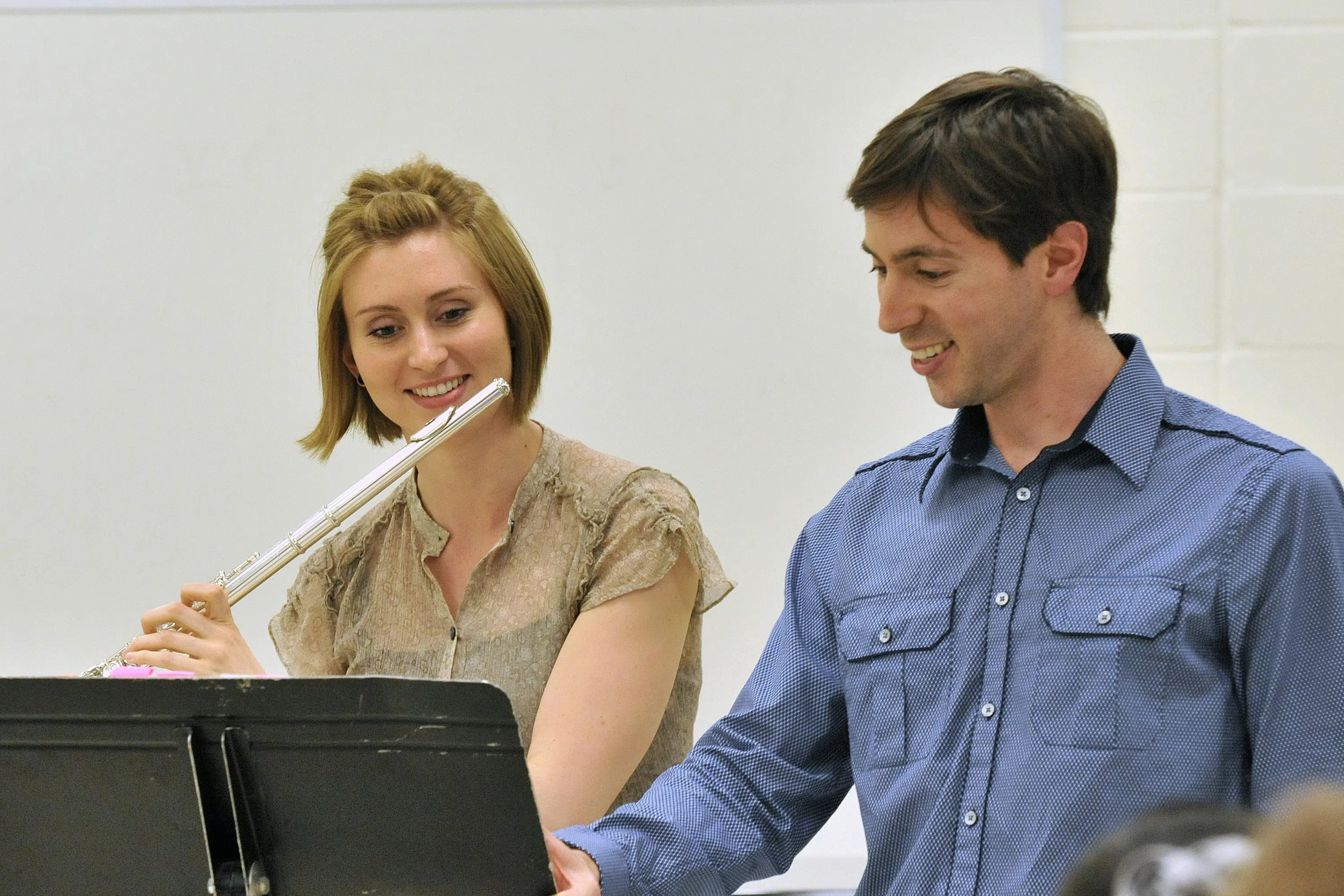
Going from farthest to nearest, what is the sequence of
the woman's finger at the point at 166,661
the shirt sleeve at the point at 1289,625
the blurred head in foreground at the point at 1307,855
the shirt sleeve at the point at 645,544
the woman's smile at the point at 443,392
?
the woman's smile at the point at 443,392 → the shirt sleeve at the point at 645,544 → the woman's finger at the point at 166,661 → the shirt sleeve at the point at 1289,625 → the blurred head in foreground at the point at 1307,855

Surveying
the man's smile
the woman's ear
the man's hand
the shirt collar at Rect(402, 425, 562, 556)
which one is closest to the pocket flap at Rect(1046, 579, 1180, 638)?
the man's smile

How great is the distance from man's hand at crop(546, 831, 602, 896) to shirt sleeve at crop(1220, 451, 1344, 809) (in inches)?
22.3

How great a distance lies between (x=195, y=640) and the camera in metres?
1.61

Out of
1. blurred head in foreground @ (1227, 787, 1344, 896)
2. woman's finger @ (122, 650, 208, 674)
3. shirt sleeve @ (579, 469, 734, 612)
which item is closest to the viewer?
blurred head in foreground @ (1227, 787, 1344, 896)

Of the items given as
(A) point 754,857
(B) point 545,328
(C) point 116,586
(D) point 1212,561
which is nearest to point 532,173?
(B) point 545,328

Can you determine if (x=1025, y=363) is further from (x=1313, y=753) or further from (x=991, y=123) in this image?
(x=1313, y=753)

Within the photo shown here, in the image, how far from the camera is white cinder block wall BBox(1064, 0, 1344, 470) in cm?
236

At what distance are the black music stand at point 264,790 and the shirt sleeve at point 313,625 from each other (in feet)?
1.86

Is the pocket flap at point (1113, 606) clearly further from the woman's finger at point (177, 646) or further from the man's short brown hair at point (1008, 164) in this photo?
the woman's finger at point (177, 646)

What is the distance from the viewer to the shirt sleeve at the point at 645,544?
5.57 feet

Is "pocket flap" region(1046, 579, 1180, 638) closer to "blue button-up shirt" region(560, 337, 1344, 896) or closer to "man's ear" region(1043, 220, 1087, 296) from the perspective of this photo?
"blue button-up shirt" region(560, 337, 1344, 896)

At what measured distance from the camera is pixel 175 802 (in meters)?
1.25

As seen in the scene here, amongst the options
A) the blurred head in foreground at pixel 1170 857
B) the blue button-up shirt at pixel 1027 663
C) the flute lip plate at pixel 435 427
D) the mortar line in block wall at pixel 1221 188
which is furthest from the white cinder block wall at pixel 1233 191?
the blurred head in foreground at pixel 1170 857

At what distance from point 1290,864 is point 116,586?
2356 millimetres
